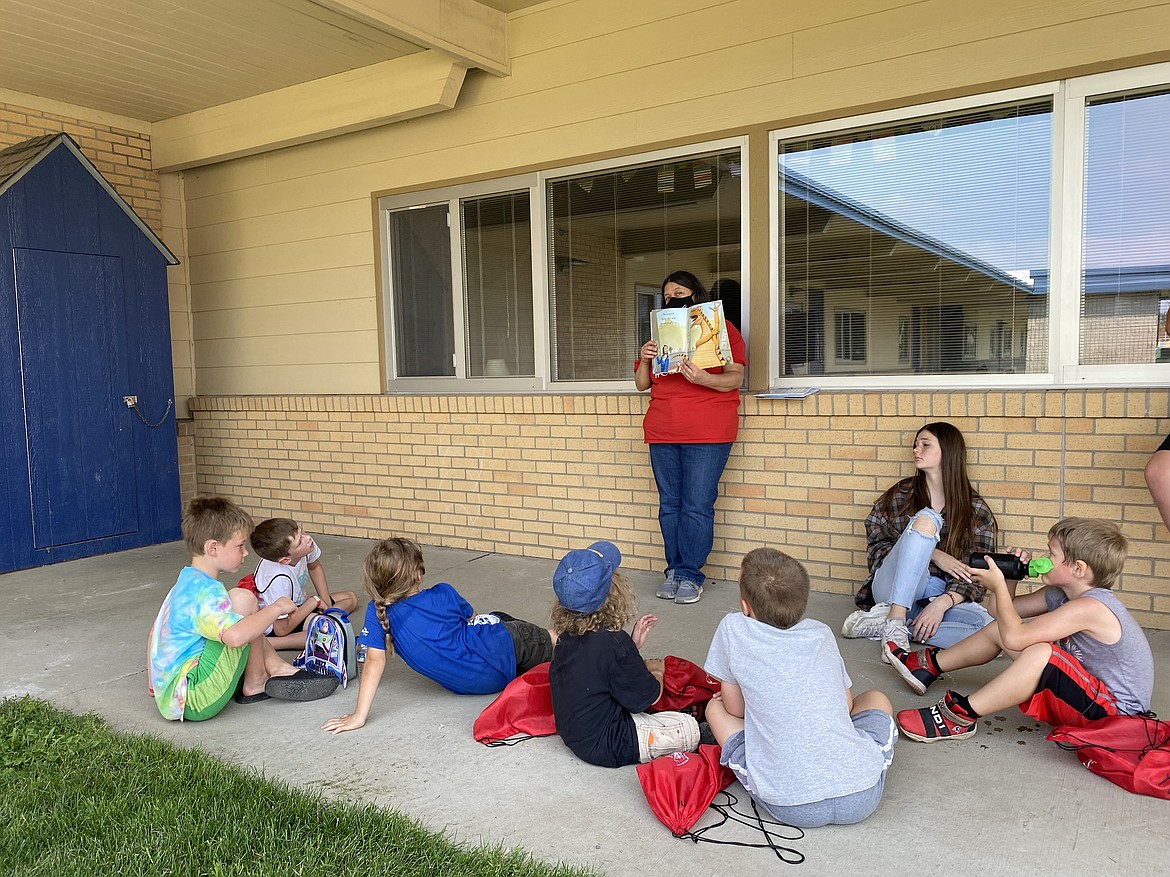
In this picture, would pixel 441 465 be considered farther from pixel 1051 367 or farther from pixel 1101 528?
pixel 1101 528

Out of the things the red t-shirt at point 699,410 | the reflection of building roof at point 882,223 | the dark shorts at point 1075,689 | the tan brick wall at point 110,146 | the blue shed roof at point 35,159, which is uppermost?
the tan brick wall at point 110,146

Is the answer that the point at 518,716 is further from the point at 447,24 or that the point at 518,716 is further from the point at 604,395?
the point at 447,24

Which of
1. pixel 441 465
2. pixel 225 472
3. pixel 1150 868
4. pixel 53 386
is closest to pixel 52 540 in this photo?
pixel 53 386

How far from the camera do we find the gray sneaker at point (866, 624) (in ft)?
13.5

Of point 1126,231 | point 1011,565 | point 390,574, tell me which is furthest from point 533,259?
point 1011,565

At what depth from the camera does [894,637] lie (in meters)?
3.86

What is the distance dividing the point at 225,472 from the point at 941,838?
687cm

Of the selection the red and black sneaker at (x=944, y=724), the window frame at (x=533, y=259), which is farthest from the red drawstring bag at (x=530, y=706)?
the window frame at (x=533, y=259)

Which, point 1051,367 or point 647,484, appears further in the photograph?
point 647,484

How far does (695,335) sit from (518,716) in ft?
7.81

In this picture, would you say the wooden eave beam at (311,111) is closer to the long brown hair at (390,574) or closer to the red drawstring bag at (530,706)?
the long brown hair at (390,574)

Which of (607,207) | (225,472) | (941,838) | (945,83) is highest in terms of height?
(945,83)

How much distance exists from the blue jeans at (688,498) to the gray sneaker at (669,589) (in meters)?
0.04

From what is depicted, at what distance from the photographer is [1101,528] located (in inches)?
114
